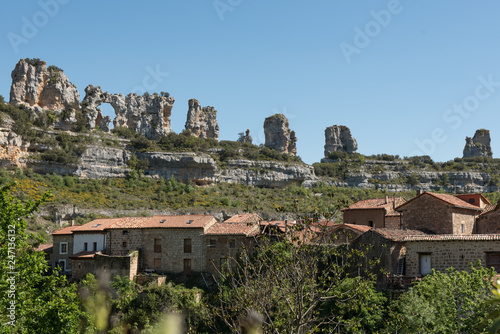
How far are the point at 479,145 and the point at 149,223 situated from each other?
94.1 m

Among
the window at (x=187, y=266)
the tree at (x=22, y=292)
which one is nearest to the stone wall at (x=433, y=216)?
the window at (x=187, y=266)

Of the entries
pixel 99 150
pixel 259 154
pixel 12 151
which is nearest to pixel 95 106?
pixel 99 150

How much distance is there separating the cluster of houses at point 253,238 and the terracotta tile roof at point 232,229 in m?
0.08

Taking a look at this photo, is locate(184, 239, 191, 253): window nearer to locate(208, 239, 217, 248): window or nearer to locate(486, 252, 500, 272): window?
locate(208, 239, 217, 248): window

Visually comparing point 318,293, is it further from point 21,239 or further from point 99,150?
point 99,150

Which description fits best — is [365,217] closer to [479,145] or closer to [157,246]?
[157,246]

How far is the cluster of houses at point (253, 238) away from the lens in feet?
95.4

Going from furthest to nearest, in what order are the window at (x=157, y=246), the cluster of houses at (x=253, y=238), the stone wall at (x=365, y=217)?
1. the stone wall at (x=365, y=217)
2. the window at (x=157, y=246)
3. the cluster of houses at (x=253, y=238)

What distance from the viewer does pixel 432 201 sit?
3538cm

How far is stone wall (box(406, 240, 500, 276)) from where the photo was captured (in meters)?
27.8

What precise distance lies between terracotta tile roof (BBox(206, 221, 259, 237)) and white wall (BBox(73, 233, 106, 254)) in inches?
368

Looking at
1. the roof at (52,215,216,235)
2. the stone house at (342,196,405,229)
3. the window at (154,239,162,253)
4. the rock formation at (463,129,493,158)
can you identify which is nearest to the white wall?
the roof at (52,215,216,235)

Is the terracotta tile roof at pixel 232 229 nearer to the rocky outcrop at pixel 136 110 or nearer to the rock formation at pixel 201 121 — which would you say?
the rocky outcrop at pixel 136 110

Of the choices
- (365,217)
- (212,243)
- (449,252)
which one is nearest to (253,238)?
(212,243)
